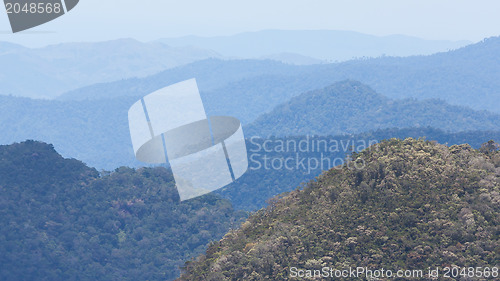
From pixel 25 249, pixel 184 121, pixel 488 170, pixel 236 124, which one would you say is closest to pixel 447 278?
pixel 488 170

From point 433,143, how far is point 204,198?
70407 mm

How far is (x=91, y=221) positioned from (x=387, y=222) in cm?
6926

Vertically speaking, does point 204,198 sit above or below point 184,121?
below

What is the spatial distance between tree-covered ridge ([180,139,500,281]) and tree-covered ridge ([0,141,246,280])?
52.8 metres

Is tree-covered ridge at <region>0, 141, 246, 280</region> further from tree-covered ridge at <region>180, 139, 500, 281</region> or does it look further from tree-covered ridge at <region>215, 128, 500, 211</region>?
tree-covered ridge at <region>180, 139, 500, 281</region>

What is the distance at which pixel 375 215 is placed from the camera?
28.8 m

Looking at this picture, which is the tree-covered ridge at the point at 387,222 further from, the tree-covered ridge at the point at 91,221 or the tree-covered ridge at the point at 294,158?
the tree-covered ridge at the point at 294,158

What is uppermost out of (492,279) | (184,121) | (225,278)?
(184,121)

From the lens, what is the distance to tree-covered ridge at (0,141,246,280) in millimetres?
81062

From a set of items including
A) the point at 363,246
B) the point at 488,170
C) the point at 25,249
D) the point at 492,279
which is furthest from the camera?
the point at 25,249

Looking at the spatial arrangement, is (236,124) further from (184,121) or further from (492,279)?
(492,279)

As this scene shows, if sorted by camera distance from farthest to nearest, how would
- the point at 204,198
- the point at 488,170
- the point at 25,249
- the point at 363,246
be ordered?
the point at 204,198 → the point at 25,249 → the point at 488,170 → the point at 363,246

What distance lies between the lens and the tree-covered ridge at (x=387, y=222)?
26.6 metres
